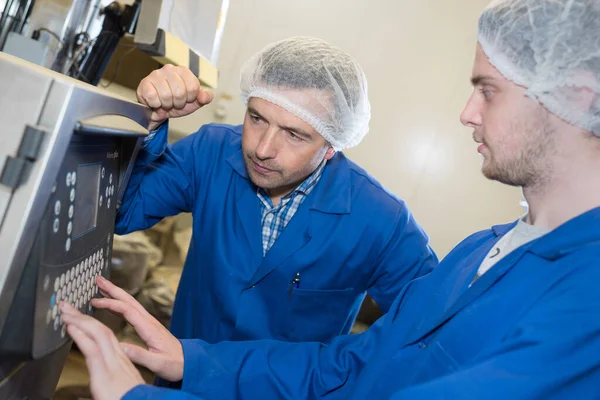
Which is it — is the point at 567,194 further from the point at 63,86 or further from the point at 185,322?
the point at 185,322

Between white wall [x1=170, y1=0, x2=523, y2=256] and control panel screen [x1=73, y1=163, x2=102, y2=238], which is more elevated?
white wall [x1=170, y1=0, x2=523, y2=256]

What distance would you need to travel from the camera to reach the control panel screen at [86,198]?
557mm

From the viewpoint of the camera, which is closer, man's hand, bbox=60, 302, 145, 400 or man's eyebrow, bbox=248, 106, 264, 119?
man's hand, bbox=60, 302, 145, 400

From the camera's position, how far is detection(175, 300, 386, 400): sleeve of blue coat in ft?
2.84

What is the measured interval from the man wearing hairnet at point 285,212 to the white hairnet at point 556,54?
0.52 metres

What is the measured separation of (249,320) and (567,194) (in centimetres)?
80

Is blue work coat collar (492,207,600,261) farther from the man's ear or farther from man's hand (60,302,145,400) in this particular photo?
the man's ear

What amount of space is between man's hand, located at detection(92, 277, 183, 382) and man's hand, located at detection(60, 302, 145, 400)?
10 centimetres

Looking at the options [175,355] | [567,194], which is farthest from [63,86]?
[567,194]

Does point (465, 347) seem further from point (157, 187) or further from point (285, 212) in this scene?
point (157, 187)

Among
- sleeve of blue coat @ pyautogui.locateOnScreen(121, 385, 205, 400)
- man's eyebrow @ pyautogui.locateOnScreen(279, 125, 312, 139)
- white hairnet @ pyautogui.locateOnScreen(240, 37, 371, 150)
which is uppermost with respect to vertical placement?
white hairnet @ pyautogui.locateOnScreen(240, 37, 371, 150)

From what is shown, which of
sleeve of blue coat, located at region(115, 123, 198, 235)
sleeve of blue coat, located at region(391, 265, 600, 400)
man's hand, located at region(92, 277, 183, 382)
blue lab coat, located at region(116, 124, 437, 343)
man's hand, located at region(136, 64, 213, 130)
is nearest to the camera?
sleeve of blue coat, located at region(391, 265, 600, 400)

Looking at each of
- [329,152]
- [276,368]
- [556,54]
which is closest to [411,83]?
[329,152]

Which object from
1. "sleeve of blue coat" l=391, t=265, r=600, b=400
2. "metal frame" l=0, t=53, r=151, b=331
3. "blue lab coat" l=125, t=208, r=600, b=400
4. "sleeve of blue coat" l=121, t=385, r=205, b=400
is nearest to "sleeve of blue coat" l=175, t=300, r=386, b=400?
"blue lab coat" l=125, t=208, r=600, b=400
